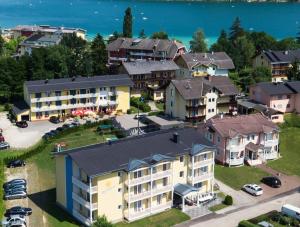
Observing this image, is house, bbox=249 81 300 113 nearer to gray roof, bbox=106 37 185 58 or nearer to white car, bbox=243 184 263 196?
gray roof, bbox=106 37 185 58

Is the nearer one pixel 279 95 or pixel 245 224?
pixel 245 224

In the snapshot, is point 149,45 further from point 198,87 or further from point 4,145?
point 4,145

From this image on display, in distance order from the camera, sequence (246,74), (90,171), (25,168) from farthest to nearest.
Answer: (246,74) < (25,168) < (90,171)

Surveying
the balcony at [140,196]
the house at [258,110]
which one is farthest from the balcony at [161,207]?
the house at [258,110]

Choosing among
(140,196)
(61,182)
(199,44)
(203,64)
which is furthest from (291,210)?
(199,44)

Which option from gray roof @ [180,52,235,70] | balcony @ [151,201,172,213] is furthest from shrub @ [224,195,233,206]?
gray roof @ [180,52,235,70]

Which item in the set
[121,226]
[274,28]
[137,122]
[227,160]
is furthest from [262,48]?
[274,28]

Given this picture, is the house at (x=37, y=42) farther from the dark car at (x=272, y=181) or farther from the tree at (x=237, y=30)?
the dark car at (x=272, y=181)

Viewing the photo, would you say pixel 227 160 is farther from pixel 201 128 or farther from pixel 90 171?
pixel 90 171
